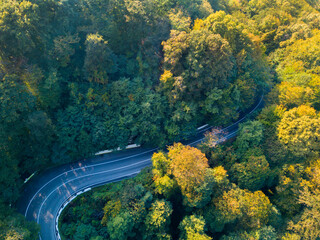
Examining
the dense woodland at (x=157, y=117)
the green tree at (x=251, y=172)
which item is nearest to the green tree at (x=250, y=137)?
the dense woodland at (x=157, y=117)

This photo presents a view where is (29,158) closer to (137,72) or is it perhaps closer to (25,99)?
(25,99)

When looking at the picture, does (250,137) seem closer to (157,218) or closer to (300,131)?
(300,131)

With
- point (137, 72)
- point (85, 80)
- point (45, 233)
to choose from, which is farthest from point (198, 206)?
point (85, 80)

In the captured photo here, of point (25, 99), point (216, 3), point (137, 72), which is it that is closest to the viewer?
point (25, 99)

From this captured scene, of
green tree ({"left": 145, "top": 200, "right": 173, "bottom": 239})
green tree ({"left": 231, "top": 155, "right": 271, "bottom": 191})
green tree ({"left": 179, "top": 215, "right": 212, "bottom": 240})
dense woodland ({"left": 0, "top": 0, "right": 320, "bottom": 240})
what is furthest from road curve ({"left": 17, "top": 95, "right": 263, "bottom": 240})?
green tree ({"left": 179, "top": 215, "right": 212, "bottom": 240})

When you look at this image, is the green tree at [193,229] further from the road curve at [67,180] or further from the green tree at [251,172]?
the road curve at [67,180]

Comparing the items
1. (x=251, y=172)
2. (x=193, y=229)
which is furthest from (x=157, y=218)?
(x=251, y=172)
